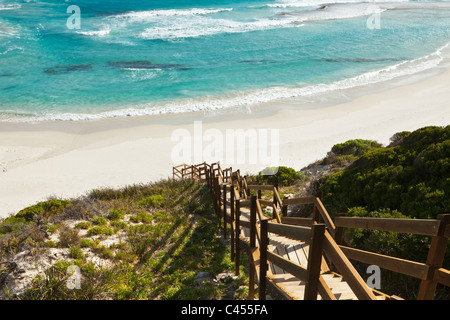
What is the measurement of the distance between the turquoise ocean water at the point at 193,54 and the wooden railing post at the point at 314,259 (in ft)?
84.5

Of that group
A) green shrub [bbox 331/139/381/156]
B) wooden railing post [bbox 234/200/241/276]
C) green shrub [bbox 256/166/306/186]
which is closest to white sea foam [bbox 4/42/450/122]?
green shrub [bbox 331/139/381/156]

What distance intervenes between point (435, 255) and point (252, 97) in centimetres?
2787

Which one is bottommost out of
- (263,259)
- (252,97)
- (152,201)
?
(152,201)

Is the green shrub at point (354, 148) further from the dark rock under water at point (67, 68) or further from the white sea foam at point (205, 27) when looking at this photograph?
the white sea foam at point (205, 27)

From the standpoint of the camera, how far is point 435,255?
10.3 ft

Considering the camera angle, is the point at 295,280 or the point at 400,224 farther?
the point at 295,280

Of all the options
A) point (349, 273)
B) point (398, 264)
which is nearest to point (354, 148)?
point (398, 264)

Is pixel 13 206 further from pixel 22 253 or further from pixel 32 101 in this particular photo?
pixel 32 101

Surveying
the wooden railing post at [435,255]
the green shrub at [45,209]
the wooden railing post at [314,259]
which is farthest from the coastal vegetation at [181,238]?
the wooden railing post at [314,259]

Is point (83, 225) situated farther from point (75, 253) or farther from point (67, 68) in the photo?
point (67, 68)

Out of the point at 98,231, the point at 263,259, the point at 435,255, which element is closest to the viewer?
the point at 435,255

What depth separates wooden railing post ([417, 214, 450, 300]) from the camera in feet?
9.97

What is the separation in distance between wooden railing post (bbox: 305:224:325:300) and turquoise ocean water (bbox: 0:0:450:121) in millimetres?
25747

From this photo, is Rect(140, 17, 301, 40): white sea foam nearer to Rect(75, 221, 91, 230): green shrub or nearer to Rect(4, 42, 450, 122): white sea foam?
Rect(4, 42, 450, 122): white sea foam
